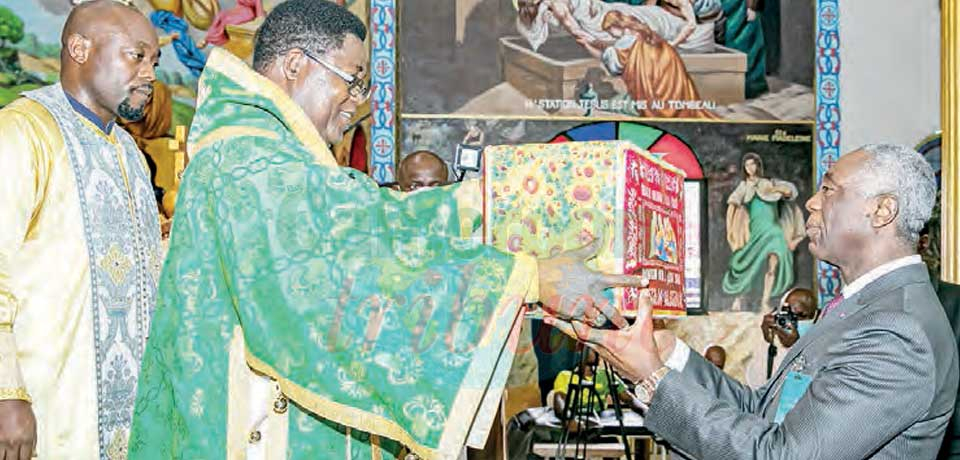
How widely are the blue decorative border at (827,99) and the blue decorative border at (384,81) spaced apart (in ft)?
11.6

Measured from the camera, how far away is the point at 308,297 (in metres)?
2.38

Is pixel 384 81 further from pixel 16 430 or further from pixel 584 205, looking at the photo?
pixel 584 205

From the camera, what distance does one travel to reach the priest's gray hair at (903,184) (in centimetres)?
288

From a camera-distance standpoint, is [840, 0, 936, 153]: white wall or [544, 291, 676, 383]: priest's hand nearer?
[544, 291, 676, 383]: priest's hand

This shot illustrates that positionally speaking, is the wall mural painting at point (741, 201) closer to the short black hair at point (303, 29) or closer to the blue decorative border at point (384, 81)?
the blue decorative border at point (384, 81)

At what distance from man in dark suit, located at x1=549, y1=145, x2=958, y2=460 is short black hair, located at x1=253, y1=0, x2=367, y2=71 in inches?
34.4

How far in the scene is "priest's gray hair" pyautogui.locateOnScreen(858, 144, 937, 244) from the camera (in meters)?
2.88

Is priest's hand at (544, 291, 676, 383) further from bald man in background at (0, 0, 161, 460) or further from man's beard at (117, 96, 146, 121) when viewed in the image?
man's beard at (117, 96, 146, 121)

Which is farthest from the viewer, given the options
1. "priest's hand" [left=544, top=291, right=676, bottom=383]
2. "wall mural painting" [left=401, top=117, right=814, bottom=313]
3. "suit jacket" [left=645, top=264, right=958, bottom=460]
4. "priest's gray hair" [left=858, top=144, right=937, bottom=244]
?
"wall mural painting" [left=401, top=117, right=814, bottom=313]

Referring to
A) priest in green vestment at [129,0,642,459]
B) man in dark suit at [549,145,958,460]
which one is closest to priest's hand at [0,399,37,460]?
priest in green vestment at [129,0,642,459]

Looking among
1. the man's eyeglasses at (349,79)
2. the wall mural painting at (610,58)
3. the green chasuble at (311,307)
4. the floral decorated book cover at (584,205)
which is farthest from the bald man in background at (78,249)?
the wall mural painting at (610,58)

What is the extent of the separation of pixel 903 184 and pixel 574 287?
3.26ft

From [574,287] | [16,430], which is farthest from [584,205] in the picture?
[16,430]

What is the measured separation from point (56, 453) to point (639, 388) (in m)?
1.68
